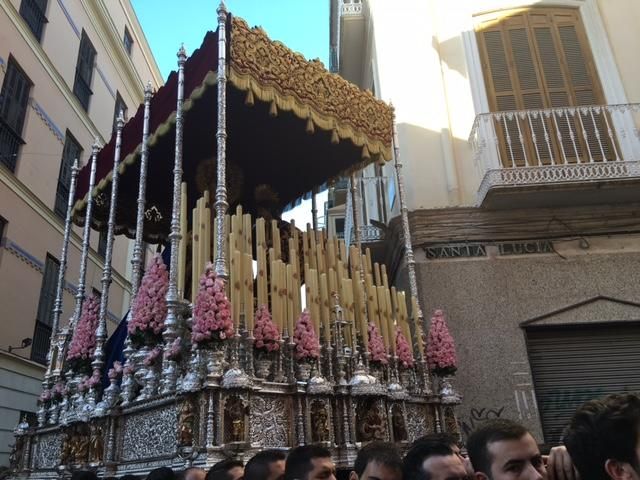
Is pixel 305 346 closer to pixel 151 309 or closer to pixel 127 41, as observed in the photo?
pixel 151 309

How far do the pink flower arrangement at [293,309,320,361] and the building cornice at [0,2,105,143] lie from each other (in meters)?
9.10

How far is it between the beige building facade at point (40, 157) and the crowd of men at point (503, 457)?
8492 mm

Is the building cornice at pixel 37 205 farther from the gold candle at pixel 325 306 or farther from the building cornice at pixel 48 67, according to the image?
the gold candle at pixel 325 306

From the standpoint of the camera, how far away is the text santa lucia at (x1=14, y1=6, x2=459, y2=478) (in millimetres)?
4328

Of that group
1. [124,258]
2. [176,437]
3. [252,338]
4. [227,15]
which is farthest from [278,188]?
[124,258]

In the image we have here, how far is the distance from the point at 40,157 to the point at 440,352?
9.17 meters

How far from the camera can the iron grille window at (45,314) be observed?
10586 mm

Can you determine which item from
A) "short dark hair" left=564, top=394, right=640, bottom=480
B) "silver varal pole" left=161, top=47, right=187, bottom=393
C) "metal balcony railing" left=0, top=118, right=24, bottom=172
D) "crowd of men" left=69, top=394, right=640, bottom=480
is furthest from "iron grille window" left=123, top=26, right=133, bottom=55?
"short dark hair" left=564, top=394, right=640, bottom=480

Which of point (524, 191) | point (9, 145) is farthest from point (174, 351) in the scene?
point (9, 145)

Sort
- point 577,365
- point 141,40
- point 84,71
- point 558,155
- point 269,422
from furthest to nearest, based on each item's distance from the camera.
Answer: point 141,40
point 84,71
point 558,155
point 577,365
point 269,422

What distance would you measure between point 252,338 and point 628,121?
5.85 meters

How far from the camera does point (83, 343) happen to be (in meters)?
6.19

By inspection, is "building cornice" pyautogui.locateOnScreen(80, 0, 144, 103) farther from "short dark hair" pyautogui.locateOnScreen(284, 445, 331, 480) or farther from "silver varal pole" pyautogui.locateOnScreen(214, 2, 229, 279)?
"short dark hair" pyautogui.locateOnScreen(284, 445, 331, 480)

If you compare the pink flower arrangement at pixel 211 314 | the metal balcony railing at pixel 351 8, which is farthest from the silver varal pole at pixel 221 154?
the metal balcony railing at pixel 351 8
